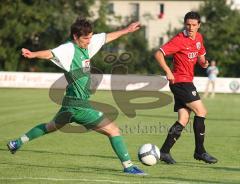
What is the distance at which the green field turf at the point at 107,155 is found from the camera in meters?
9.52

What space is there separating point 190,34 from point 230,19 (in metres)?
43.8

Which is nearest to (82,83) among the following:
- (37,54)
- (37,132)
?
(37,54)

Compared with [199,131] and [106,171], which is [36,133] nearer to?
[106,171]

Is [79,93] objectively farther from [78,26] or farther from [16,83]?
[16,83]

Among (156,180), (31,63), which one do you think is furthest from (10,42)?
(156,180)

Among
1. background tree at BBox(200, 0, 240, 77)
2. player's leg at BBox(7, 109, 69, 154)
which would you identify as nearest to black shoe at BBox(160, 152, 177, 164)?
player's leg at BBox(7, 109, 69, 154)

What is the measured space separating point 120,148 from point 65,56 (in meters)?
1.50

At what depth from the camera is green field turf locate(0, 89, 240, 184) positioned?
31.2 ft

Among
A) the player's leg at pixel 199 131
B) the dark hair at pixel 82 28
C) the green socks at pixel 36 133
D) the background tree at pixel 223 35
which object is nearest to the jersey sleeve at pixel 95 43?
the dark hair at pixel 82 28

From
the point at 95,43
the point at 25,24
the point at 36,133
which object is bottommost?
the point at 25,24

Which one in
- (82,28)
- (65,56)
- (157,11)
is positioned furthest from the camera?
(157,11)

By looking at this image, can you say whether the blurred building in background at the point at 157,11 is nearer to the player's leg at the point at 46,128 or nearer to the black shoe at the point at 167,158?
the black shoe at the point at 167,158

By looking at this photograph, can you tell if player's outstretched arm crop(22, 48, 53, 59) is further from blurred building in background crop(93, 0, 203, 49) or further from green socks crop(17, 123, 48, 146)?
blurred building in background crop(93, 0, 203, 49)

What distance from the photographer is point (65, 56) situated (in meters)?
9.88
